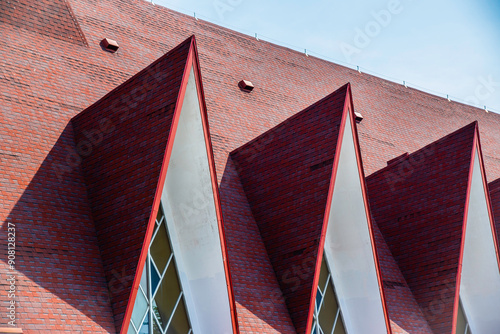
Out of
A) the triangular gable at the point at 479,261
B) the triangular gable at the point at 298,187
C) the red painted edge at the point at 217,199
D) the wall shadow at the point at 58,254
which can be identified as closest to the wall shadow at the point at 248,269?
the triangular gable at the point at 298,187

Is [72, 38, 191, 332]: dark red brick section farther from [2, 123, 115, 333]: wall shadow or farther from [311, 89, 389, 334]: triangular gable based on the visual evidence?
[311, 89, 389, 334]: triangular gable

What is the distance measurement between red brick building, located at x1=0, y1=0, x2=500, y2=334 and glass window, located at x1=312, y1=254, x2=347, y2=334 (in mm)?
39

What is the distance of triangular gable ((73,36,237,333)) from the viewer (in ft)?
41.4

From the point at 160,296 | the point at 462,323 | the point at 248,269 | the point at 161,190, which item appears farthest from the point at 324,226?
the point at 462,323

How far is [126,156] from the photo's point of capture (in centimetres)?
1359

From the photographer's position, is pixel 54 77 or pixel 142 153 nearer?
pixel 142 153

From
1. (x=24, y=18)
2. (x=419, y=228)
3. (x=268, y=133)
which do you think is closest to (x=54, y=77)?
(x=24, y=18)

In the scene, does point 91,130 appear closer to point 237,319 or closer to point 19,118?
point 19,118

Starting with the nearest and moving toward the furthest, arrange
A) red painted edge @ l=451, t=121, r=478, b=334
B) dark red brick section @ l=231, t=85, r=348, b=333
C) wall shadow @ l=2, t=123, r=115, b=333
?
1. wall shadow @ l=2, t=123, r=115, b=333
2. dark red brick section @ l=231, t=85, r=348, b=333
3. red painted edge @ l=451, t=121, r=478, b=334

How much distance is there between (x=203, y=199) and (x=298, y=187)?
281cm

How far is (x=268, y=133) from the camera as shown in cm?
1714

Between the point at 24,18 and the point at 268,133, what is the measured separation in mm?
6395

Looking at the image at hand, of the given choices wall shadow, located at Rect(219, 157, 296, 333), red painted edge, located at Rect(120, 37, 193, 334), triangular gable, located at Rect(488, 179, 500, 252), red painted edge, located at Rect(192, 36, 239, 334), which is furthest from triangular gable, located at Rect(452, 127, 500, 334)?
red painted edge, located at Rect(120, 37, 193, 334)

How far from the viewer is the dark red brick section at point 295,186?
14.6 metres
